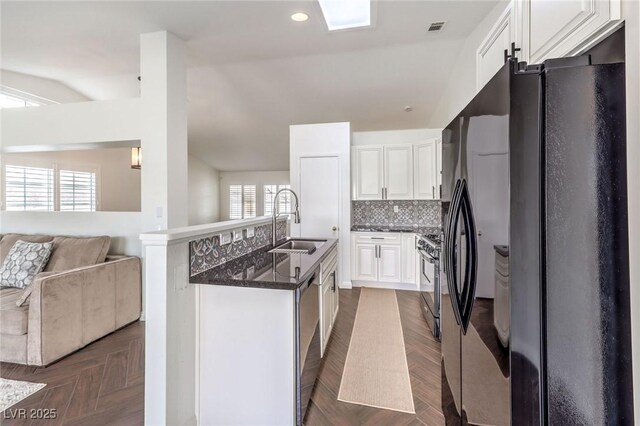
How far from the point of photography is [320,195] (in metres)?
4.44

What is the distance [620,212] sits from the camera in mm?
806

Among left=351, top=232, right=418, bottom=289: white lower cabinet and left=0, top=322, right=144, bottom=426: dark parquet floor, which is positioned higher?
left=351, top=232, right=418, bottom=289: white lower cabinet

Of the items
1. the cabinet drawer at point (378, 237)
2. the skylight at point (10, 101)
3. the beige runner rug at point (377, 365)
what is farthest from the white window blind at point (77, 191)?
the beige runner rug at point (377, 365)

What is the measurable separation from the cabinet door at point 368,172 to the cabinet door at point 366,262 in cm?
91

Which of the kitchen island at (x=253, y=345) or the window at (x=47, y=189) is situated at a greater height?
the window at (x=47, y=189)

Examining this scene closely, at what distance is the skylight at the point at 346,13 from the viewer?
268 centimetres

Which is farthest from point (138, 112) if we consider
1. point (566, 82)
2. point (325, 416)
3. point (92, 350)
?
point (566, 82)

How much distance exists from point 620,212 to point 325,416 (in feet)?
5.89

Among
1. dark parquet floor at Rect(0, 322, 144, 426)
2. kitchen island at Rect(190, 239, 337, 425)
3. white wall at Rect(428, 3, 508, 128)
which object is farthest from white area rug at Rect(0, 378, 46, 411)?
white wall at Rect(428, 3, 508, 128)

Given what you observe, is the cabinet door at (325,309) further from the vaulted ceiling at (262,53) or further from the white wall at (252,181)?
the white wall at (252,181)

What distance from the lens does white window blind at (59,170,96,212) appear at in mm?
5039

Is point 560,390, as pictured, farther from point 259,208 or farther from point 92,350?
point 259,208

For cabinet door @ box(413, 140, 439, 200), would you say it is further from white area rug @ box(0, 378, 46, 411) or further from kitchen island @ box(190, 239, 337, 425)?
white area rug @ box(0, 378, 46, 411)

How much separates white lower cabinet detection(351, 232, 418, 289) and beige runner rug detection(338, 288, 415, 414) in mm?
893
